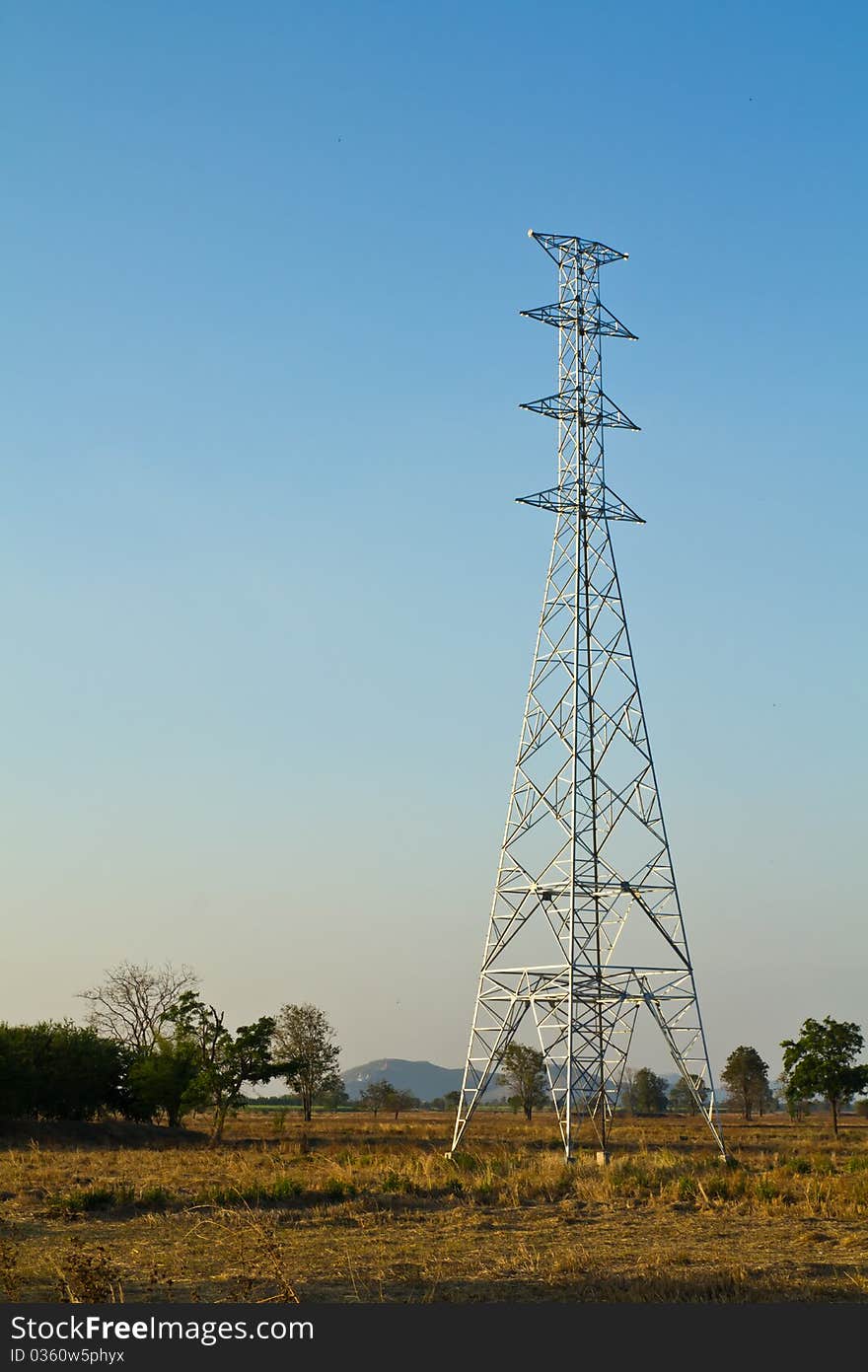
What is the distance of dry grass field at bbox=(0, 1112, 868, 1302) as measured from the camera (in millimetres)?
13977

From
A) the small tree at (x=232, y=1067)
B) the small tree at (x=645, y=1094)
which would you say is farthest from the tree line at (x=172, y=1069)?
the small tree at (x=645, y=1094)

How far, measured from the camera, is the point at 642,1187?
81.2ft

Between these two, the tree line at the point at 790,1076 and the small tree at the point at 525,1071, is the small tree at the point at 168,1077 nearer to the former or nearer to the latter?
the tree line at the point at 790,1076

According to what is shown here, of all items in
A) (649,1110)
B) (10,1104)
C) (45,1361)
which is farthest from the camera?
(649,1110)

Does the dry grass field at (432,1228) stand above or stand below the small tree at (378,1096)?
above

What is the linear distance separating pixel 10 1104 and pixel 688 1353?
4201 centimetres

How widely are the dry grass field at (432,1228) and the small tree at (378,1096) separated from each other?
74.2 metres

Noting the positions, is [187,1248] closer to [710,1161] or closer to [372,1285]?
[372,1285]

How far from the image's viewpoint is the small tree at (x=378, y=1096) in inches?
4218

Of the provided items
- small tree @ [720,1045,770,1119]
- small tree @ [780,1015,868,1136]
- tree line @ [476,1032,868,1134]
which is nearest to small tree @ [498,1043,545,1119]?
tree line @ [476,1032,868,1134]

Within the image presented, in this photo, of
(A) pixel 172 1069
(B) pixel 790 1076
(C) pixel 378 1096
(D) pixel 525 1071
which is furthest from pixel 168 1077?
(C) pixel 378 1096

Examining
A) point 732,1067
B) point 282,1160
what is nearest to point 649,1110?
point 732,1067

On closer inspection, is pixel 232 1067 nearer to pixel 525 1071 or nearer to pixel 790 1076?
pixel 790 1076

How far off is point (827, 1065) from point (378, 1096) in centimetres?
6721
